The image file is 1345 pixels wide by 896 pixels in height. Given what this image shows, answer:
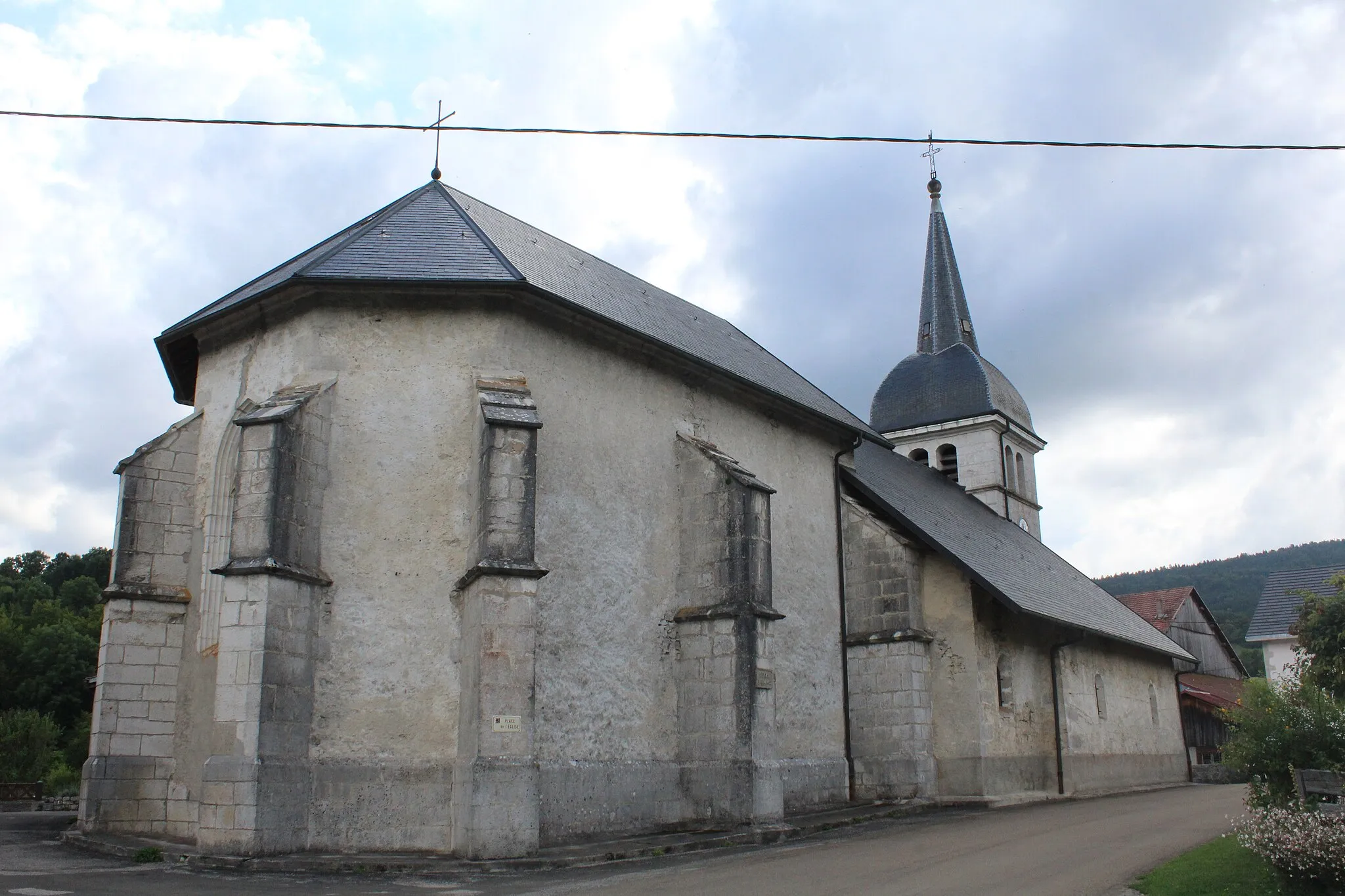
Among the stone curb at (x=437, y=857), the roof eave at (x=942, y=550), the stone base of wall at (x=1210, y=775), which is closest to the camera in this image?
the stone curb at (x=437, y=857)

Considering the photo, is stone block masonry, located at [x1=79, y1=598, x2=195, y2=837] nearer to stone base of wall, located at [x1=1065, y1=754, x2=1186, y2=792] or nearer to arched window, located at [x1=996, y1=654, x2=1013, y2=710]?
arched window, located at [x1=996, y1=654, x2=1013, y2=710]

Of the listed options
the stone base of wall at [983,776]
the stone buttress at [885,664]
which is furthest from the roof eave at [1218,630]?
the stone buttress at [885,664]

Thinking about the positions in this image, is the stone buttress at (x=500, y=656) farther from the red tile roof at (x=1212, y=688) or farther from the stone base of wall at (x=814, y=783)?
the red tile roof at (x=1212, y=688)

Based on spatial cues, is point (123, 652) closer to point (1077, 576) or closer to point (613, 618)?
point (613, 618)

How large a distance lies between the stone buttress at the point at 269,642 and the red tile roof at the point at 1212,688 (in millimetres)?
26833

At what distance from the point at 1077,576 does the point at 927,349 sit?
8131 mm

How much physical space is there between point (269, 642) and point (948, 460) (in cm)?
2324

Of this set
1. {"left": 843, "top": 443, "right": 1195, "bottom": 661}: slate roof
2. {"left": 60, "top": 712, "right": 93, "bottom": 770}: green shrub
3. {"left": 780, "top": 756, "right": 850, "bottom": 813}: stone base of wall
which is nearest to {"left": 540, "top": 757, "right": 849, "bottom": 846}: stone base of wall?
{"left": 780, "top": 756, "right": 850, "bottom": 813}: stone base of wall

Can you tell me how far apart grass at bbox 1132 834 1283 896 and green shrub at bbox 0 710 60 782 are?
2370cm

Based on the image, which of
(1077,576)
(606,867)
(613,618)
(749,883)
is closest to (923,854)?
(749,883)

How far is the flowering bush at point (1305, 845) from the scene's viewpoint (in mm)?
7789

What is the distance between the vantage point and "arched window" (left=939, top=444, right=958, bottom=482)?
30.7 m

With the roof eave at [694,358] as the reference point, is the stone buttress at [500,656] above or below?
below

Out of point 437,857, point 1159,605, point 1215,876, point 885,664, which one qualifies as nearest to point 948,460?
point 1159,605
